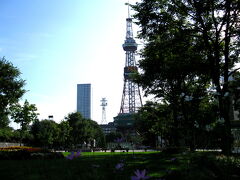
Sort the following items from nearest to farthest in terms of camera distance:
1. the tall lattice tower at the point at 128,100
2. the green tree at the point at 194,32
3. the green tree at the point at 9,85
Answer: the green tree at the point at 194,32 < the green tree at the point at 9,85 < the tall lattice tower at the point at 128,100

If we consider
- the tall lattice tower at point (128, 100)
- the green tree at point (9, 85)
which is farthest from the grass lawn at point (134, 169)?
the tall lattice tower at point (128, 100)

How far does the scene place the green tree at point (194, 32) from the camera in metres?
16.6

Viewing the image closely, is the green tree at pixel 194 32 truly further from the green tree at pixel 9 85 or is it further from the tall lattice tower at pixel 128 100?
the tall lattice tower at pixel 128 100

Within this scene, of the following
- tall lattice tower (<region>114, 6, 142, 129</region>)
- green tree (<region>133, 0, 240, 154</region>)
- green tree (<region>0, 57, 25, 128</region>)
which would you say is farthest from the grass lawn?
tall lattice tower (<region>114, 6, 142, 129</region>)

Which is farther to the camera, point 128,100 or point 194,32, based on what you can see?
point 128,100

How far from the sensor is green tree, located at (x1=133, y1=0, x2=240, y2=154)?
54.5ft

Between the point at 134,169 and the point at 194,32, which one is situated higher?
the point at 194,32

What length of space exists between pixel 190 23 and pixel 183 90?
9.74m

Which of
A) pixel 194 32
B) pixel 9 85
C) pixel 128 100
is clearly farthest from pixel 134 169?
pixel 128 100

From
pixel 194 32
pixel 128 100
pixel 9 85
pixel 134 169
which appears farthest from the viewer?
pixel 128 100

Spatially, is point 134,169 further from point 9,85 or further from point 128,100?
point 128,100

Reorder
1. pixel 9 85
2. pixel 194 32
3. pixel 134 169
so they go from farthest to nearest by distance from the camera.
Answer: pixel 9 85
pixel 194 32
pixel 134 169

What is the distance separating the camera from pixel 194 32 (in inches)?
736

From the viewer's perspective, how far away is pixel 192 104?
26562 mm
